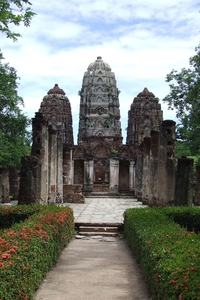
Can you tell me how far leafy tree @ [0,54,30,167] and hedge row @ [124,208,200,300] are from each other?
19250 millimetres

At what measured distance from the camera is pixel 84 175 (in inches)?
1344

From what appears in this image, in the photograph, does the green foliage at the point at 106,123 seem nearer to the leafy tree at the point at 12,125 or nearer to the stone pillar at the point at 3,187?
the leafy tree at the point at 12,125

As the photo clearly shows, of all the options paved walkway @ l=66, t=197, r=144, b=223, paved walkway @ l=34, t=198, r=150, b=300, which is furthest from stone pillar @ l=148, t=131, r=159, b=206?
paved walkway @ l=34, t=198, r=150, b=300

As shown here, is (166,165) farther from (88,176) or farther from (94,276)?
(88,176)

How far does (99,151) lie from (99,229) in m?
28.5

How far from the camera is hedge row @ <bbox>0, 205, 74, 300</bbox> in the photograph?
5172 millimetres

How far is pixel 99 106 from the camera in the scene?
52.3 m


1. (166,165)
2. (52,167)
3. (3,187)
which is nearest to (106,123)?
(3,187)

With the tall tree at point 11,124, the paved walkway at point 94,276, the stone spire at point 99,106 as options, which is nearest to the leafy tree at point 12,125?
the tall tree at point 11,124

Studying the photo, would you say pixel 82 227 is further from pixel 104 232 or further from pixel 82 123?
pixel 82 123

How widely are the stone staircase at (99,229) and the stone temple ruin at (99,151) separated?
1844 millimetres

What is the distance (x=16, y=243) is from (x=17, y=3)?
829 centimetres

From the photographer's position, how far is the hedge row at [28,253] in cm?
517

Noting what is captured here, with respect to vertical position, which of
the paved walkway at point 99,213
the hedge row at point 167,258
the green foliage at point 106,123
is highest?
the green foliage at point 106,123
